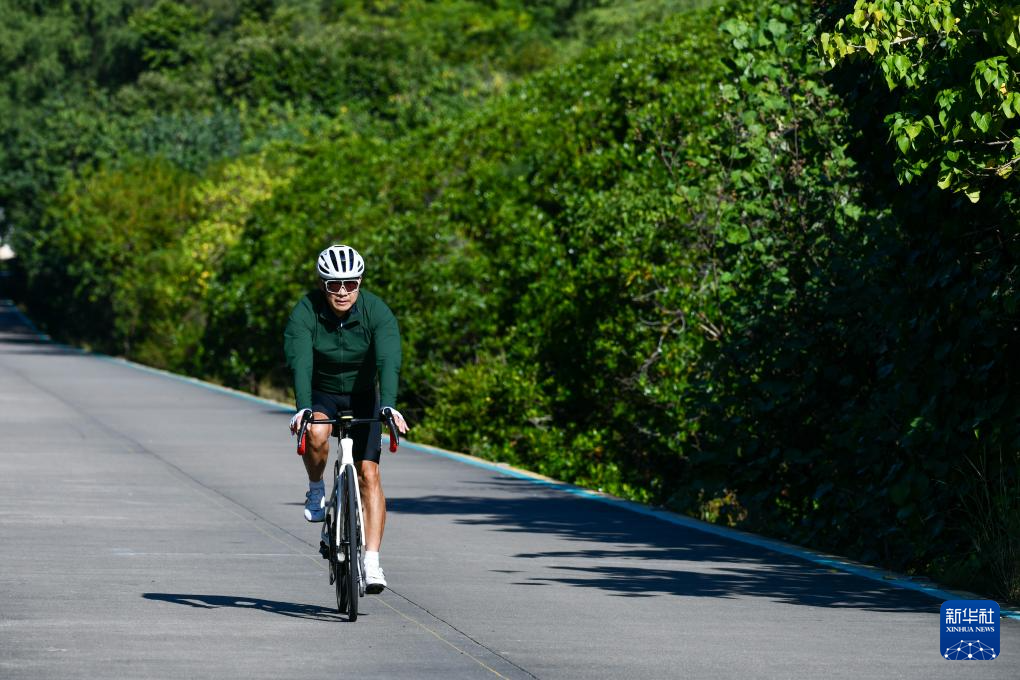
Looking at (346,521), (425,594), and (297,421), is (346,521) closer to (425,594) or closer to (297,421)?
(297,421)

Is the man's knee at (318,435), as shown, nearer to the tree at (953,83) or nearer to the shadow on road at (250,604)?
the shadow on road at (250,604)

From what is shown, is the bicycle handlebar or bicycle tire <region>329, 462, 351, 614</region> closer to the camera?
the bicycle handlebar

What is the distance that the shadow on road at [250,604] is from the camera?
32.3ft

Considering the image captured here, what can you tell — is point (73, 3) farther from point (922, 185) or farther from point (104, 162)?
point (922, 185)

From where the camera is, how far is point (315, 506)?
407 inches

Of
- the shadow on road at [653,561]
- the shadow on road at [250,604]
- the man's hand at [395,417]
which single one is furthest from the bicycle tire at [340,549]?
the shadow on road at [653,561]

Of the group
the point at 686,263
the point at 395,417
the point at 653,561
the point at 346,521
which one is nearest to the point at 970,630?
the point at 653,561

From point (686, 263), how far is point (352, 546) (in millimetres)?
13547

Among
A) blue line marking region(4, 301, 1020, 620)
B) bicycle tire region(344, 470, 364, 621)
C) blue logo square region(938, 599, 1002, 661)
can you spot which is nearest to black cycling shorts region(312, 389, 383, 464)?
bicycle tire region(344, 470, 364, 621)

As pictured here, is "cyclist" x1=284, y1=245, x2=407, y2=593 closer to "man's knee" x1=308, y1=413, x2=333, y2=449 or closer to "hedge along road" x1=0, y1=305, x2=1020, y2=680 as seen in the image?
"man's knee" x1=308, y1=413, x2=333, y2=449

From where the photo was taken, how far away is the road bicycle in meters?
9.45

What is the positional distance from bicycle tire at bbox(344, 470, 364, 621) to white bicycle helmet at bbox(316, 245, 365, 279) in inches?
40.3

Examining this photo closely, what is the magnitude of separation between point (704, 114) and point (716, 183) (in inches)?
249

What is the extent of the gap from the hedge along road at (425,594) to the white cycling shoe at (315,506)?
18.8 inches
